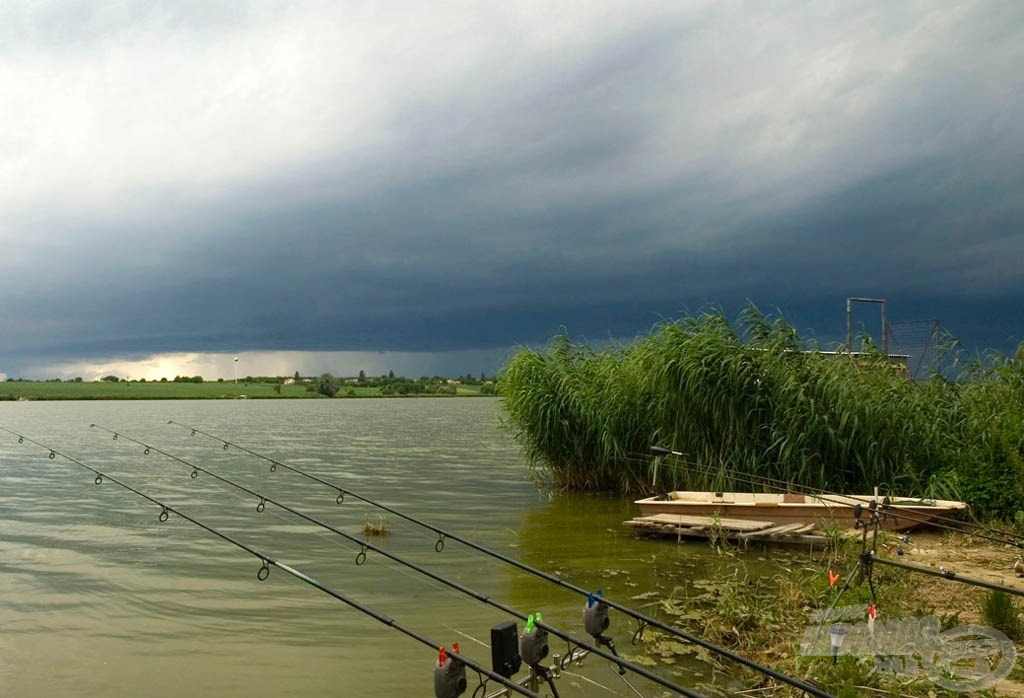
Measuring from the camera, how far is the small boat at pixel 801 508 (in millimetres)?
13875

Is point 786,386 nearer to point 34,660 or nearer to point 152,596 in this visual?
point 152,596

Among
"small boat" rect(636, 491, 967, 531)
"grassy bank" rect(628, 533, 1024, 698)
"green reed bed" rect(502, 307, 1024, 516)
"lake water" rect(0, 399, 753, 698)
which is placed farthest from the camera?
"green reed bed" rect(502, 307, 1024, 516)

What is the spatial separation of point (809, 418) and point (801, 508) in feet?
9.19

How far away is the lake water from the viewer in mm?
8578

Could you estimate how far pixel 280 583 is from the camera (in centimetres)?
1244

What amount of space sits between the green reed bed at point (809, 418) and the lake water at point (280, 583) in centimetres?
231

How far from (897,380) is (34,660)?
16475 millimetres

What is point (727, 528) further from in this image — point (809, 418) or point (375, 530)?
point (375, 530)

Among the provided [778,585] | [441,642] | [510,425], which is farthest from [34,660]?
[510,425]

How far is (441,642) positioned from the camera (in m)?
9.41

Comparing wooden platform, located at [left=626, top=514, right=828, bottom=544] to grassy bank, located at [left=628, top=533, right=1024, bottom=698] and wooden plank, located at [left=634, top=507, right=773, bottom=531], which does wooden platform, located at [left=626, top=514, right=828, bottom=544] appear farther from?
grassy bank, located at [left=628, top=533, right=1024, bottom=698]
